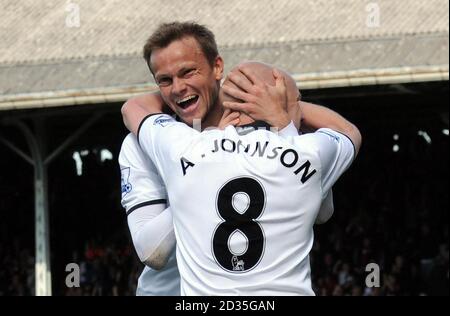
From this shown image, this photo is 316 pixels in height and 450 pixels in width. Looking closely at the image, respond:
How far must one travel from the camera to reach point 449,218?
57.1ft

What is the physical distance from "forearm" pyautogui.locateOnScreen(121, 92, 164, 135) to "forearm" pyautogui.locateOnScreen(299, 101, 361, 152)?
0.53m

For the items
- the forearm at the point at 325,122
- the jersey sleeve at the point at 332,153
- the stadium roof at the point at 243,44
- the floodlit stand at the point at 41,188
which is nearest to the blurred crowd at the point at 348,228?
the floodlit stand at the point at 41,188

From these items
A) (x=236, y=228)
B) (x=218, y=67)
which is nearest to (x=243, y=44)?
(x=218, y=67)

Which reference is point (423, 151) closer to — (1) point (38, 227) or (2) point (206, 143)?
(1) point (38, 227)

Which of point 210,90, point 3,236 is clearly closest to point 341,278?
point 3,236

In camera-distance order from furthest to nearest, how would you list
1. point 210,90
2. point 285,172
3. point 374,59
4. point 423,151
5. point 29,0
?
point 423,151 < point 374,59 < point 29,0 < point 210,90 < point 285,172

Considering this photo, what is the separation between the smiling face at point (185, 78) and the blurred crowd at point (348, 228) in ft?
37.3

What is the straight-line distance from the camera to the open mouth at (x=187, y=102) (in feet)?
13.8

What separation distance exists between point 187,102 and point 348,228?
1319 centimetres

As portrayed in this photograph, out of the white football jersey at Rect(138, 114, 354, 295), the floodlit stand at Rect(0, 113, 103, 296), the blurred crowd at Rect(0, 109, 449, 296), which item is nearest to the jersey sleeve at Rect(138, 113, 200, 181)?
the white football jersey at Rect(138, 114, 354, 295)

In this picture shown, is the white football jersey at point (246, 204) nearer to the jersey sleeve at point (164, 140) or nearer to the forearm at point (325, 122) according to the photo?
the jersey sleeve at point (164, 140)

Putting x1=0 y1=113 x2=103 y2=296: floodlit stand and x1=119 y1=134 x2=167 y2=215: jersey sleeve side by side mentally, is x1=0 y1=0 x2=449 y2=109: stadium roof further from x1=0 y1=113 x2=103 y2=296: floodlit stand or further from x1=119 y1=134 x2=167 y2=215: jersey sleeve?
x1=119 y1=134 x2=167 y2=215: jersey sleeve

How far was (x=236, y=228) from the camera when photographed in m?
3.95

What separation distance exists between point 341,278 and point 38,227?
413 cm
